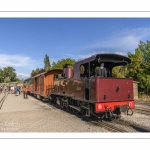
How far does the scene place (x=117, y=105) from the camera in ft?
25.4

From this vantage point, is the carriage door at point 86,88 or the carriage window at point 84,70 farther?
the carriage window at point 84,70

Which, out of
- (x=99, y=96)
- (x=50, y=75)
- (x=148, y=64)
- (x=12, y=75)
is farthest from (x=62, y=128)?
(x=12, y=75)

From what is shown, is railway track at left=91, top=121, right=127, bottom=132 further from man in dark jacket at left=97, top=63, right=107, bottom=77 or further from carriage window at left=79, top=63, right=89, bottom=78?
carriage window at left=79, top=63, right=89, bottom=78

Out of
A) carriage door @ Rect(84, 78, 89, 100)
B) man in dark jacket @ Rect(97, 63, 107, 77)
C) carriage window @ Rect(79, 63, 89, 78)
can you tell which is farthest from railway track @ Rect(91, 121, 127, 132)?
carriage window @ Rect(79, 63, 89, 78)

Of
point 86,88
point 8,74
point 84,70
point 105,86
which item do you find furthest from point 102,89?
point 8,74

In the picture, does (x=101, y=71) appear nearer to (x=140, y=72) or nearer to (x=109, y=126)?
(x=109, y=126)

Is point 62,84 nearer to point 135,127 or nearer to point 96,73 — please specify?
point 96,73

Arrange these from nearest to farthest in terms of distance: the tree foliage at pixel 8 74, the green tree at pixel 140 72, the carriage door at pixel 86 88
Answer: the carriage door at pixel 86 88, the green tree at pixel 140 72, the tree foliage at pixel 8 74

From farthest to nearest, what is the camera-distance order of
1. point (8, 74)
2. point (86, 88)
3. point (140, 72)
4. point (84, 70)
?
point (8, 74) → point (140, 72) → point (84, 70) → point (86, 88)

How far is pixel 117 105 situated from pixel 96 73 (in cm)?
163

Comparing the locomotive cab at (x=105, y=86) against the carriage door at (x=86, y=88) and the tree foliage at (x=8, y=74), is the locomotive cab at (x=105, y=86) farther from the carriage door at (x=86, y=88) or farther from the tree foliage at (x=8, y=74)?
the tree foliage at (x=8, y=74)

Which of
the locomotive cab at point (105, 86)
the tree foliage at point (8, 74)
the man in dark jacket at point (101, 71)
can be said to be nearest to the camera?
the locomotive cab at point (105, 86)

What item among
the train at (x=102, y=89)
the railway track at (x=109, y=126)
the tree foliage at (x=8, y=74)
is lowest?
the railway track at (x=109, y=126)

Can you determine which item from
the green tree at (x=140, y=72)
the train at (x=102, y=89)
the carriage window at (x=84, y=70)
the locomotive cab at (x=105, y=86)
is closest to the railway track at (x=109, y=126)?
the train at (x=102, y=89)
